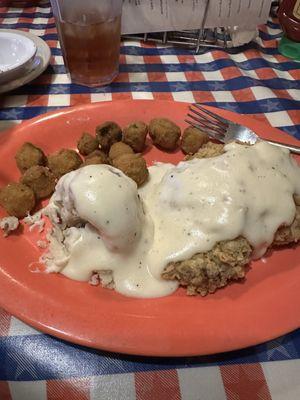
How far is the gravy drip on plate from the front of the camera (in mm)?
932

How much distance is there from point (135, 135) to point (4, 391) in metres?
0.78

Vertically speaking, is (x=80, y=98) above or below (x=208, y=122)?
below

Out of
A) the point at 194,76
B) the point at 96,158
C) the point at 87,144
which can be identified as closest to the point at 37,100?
the point at 87,144

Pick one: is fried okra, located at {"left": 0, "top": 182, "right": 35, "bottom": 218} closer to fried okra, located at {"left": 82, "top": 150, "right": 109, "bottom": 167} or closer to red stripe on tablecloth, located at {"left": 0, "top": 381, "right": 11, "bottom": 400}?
fried okra, located at {"left": 82, "top": 150, "right": 109, "bottom": 167}

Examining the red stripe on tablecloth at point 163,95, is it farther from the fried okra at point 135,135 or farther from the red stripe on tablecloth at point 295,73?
the red stripe on tablecloth at point 295,73

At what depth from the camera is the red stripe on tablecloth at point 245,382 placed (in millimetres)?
828

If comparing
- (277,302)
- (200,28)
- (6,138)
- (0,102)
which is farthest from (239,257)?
(200,28)

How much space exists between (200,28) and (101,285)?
1.43 meters

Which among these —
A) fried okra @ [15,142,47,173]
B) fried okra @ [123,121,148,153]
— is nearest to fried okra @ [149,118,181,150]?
fried okra @ [123,121,148,153]

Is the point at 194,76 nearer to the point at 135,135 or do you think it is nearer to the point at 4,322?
the point at 135,135

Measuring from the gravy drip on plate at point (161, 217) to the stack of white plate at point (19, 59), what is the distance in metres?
0.71

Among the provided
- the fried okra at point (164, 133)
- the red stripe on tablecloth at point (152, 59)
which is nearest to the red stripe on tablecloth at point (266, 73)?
the red stripe on tablecloth at point (152, 59)

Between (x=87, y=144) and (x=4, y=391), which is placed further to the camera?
(x=87, y=144)

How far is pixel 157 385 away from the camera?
2.76ft
